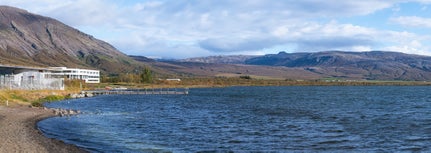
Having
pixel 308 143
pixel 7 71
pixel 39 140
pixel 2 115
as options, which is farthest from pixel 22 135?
pixel 7 71

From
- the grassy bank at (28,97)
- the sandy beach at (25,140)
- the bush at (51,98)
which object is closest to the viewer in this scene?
the sandy beach at (25,140)

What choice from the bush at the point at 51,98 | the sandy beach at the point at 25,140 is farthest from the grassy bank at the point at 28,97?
the sandy beach at the point at 25,140

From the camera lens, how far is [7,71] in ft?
343

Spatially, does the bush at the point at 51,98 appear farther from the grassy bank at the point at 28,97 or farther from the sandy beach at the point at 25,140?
the sandy beach at the point at 25,140

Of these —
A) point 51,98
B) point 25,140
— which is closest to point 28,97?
point 51,98

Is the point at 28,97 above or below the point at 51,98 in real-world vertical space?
above

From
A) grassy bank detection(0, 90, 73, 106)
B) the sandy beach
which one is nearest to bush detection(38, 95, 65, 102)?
grassy bank detection(0, 90, 73, 106)

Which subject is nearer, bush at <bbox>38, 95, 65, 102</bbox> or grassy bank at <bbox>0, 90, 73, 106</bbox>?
grassy bank at <bbox>0, 90, 73, 106</bbox>

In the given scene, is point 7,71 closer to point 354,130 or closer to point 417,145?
point 354,130

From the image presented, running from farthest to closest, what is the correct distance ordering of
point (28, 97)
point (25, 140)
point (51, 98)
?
point (51, 98), point (28, 97), point (25, 140)

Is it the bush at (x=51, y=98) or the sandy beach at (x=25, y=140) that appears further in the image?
the bush at (x=51, y=98)

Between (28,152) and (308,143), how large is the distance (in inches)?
702

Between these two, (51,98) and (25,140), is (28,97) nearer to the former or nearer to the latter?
(51,98)

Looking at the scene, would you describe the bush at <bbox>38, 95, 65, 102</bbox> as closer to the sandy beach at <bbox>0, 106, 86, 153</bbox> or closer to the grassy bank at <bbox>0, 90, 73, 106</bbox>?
the grassy bank at <bbox>0, 90, 73, 106</bbox>
